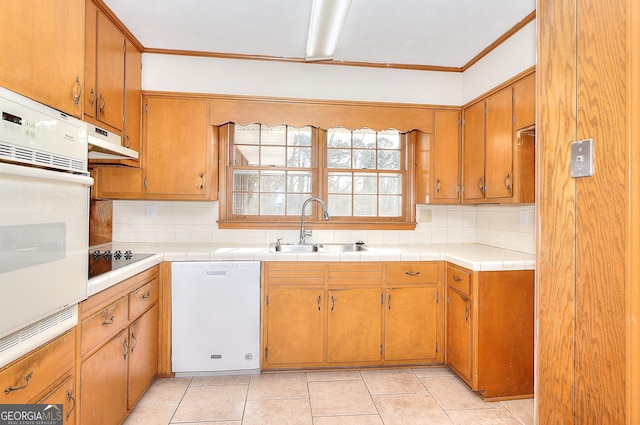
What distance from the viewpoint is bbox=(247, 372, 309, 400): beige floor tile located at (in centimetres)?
229

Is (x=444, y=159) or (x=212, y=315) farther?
(x=444, y=159)

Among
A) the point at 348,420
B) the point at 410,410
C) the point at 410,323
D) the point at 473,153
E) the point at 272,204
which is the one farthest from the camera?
the point at 272,204

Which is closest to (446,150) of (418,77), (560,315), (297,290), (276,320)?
(418,77)

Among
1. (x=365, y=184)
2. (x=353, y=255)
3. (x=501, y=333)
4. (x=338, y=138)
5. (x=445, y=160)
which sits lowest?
(x=501, y=333)

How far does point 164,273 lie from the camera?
2.47m

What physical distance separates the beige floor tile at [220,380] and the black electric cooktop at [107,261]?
3.15 feet

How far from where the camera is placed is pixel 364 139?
3.26m

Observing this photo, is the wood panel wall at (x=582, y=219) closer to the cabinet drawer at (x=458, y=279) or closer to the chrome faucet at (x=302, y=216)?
the cabinet drawer at (x=458, y=279)

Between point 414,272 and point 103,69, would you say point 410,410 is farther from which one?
point 103,69

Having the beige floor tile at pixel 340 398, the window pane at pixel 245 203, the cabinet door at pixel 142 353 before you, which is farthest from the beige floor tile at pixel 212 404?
the window pane at pixel 245 203

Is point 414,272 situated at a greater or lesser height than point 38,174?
lesser

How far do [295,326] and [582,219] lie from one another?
6.79 ft

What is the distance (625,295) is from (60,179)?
1.69 m

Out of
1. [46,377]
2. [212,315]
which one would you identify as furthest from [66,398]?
[212,315]
